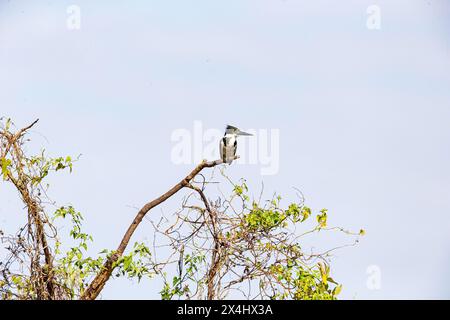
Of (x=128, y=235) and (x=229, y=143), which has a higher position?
(x=229, y=143)

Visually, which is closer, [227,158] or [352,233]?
[352,233]

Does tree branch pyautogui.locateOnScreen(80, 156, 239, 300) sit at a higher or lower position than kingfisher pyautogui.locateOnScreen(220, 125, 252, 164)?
lower

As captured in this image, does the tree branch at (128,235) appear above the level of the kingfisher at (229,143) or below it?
below

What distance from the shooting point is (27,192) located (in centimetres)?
886

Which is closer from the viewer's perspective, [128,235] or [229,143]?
[128,235]

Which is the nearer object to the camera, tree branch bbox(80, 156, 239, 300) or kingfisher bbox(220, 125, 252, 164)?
tree branch bbox(80, 156, 239, 300)

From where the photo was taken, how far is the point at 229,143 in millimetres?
9984

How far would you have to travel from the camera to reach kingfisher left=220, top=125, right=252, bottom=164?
31.7ft

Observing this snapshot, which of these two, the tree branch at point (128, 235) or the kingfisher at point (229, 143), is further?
the kingfisher at point (229, 143)

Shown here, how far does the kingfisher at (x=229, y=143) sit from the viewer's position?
380 inches
